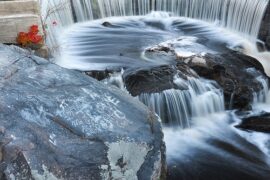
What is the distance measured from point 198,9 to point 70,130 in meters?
9.58

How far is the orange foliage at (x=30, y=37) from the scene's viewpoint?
7504mm

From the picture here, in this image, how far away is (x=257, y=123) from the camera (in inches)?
294

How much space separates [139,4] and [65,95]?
31.0ft

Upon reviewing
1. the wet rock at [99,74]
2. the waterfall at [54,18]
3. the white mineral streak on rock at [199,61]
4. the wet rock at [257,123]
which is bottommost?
the wet rock at [257,123]

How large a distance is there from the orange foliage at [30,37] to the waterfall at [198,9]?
465 centimetres

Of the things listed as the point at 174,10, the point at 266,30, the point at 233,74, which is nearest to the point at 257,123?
the point at 233,74

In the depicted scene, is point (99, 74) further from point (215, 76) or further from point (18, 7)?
point (215, 76)

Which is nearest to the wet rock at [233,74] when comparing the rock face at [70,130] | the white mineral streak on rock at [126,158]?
the rock face at [70,130]

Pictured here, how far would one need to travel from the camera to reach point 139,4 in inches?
509

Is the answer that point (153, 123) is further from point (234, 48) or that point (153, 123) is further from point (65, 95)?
point (234, 48)

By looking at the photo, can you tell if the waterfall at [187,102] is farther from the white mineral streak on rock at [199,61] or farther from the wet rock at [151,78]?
the white mineral streak on rock at [199,61]

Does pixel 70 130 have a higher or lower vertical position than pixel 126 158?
higher

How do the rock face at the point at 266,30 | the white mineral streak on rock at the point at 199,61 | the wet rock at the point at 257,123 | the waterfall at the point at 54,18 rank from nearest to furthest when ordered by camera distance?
the wet rock at the point at 257,123 < the white mineral streak on rock at the point at 199,61 < the waterfall at the point at 54,18 < the rock face at the point at 266,30

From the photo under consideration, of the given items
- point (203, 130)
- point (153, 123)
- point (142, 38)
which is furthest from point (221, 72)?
point (153, 123)
